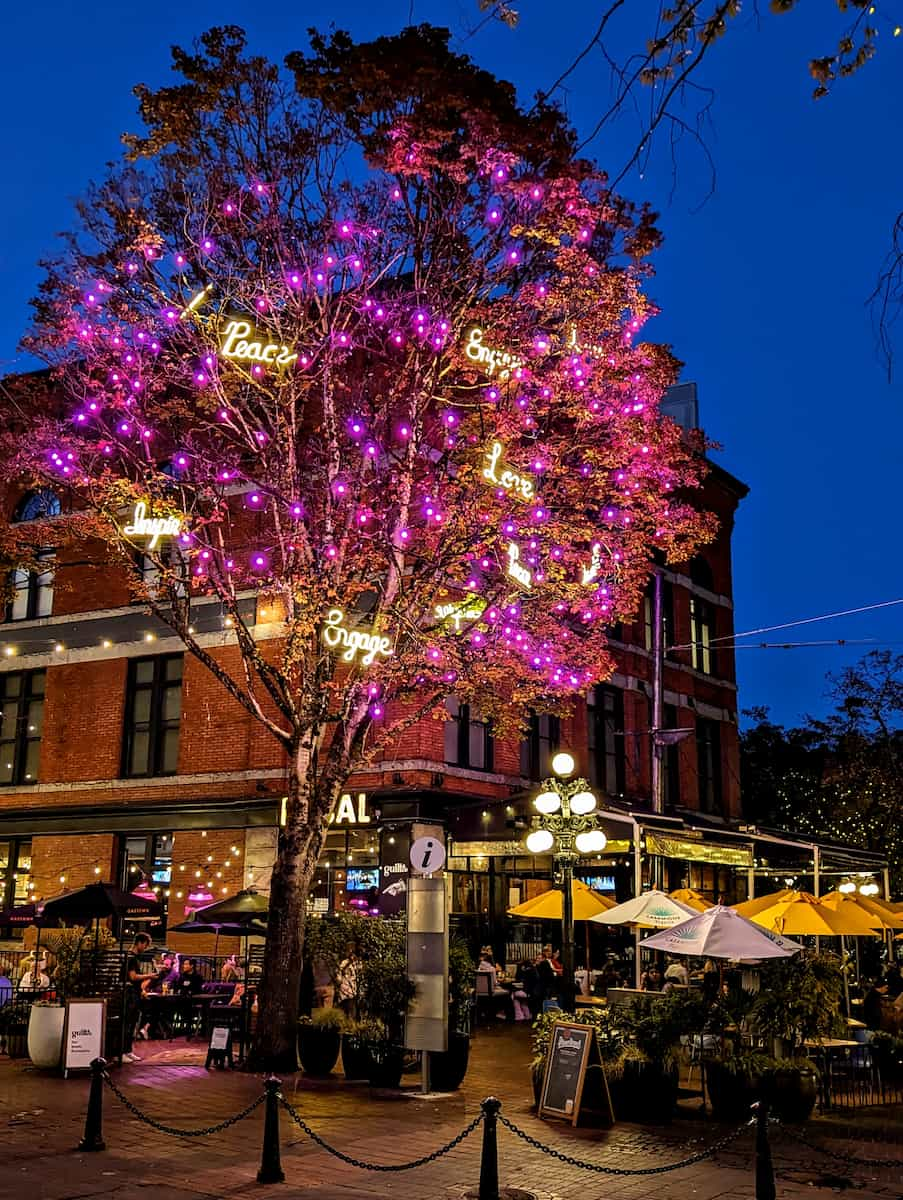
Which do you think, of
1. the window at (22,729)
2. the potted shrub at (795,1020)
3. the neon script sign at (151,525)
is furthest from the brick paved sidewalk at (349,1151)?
the window at (22,729)

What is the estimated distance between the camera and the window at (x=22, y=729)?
29500mm

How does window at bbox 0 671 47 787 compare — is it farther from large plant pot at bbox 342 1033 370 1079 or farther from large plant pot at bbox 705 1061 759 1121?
large plant pot at bbox 705 1061 759 1121

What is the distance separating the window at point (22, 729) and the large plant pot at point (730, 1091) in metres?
21.3

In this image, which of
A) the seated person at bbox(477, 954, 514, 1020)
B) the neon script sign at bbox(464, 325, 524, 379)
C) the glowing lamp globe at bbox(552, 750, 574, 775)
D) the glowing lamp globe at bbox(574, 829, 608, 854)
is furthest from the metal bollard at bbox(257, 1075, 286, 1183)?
the seated person at bbox(477, 954, 514, 1020)

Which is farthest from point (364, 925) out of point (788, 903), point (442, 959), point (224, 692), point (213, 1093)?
point (224, 692)

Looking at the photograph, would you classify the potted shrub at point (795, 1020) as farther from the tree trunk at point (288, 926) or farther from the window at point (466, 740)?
the window at point (466, 740)

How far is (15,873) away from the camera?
94.5ft

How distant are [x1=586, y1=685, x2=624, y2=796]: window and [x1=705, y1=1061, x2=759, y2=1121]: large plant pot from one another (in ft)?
54.4

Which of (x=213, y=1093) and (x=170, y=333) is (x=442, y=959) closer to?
(x=213, y=1093)

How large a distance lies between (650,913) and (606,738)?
13.3 m

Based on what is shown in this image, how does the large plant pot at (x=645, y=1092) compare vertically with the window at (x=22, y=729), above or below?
below

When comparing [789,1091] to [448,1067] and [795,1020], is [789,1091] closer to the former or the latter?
[795,1020]

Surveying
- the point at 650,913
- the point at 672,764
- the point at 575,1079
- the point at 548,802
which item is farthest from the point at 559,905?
the point at 672,764

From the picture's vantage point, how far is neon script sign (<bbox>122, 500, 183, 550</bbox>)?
15102 mm
